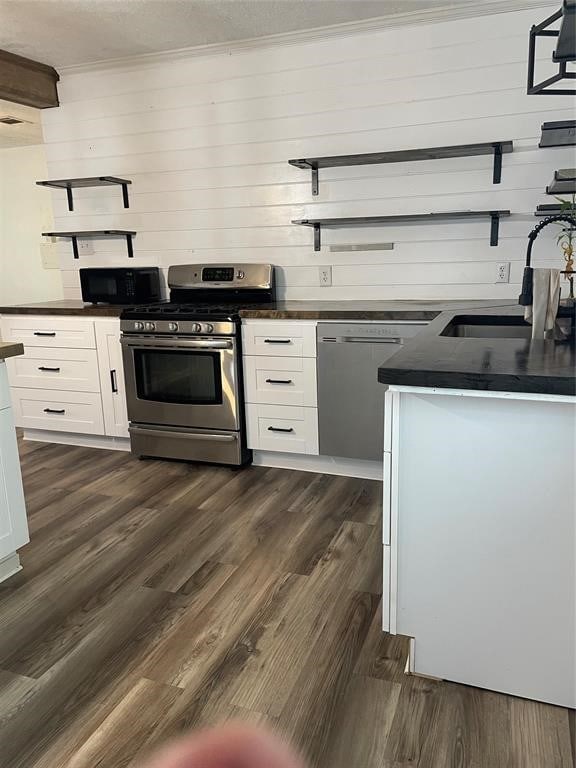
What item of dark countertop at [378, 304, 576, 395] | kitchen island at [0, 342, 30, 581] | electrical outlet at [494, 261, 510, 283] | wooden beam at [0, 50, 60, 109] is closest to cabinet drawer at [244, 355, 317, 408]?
electrical outlet at [494, 261, 510, 283]

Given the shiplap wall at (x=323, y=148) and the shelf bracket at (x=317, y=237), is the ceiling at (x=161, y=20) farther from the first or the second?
the shelf bracket at (x=317, y=237)

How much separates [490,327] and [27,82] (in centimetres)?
339

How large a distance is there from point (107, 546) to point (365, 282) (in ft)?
6.92

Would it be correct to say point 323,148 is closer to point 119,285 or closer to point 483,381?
point 119,285

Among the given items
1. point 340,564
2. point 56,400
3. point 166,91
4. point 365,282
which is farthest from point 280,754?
point 166,91

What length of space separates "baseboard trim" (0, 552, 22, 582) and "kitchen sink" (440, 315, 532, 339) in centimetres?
196

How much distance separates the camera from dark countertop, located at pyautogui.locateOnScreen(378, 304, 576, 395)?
1330 mm

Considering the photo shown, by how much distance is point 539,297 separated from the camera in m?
1.80

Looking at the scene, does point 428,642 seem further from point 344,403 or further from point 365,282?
point 365,282

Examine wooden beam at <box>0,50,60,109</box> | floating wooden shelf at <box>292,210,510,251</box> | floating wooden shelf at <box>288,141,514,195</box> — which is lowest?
floating wooden shelf at <box>292,210,510,251</box>

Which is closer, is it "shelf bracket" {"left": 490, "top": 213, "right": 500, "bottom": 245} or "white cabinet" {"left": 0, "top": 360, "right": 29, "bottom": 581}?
"white cabinet" {"left": 0, "top": 360, "right": 29, "bottom": 581}

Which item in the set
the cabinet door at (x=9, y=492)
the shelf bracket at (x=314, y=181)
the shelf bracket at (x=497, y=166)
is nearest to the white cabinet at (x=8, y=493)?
the cabinet door at (x=9, y=492)

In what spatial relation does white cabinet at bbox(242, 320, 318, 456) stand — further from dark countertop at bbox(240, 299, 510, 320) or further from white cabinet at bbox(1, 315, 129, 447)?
white cabinet at bbox(1, 315, 129, 447)

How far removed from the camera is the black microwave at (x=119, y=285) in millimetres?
3840
